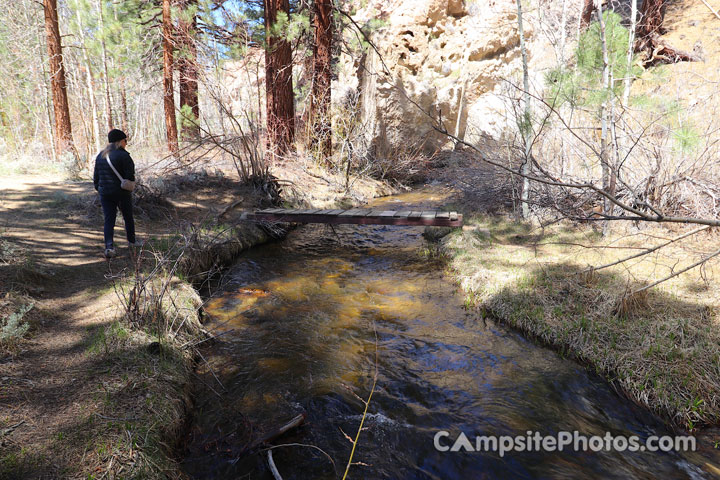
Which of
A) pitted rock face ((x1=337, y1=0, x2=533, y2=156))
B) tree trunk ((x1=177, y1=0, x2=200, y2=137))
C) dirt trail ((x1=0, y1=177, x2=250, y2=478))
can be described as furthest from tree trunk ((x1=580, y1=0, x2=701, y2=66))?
dirt trail ((x1=0, y1=177, x2=250, y2=478))

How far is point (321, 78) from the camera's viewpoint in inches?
430

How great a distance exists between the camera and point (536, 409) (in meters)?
3.41

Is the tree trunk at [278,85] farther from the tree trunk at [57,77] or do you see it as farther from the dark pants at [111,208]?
the tree trunk at [57,77]

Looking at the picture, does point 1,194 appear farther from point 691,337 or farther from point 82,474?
point 691,337

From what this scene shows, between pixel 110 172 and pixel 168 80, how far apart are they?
676 centimetres

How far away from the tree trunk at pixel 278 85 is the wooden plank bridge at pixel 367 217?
340 centimetres

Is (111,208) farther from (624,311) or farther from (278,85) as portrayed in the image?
(624,311)

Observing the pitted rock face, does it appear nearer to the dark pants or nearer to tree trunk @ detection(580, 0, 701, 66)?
tree trunk @ detection(580, 0, 701, 66)

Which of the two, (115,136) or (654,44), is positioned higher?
(654,44)

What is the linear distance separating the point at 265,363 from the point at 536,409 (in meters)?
2.62

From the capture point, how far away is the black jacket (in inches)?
200

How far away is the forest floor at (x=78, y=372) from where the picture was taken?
229cm

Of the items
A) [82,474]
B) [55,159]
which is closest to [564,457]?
[82,474]

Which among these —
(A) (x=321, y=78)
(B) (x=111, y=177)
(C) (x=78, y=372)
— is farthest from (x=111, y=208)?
(A) (x=321, y=78)
